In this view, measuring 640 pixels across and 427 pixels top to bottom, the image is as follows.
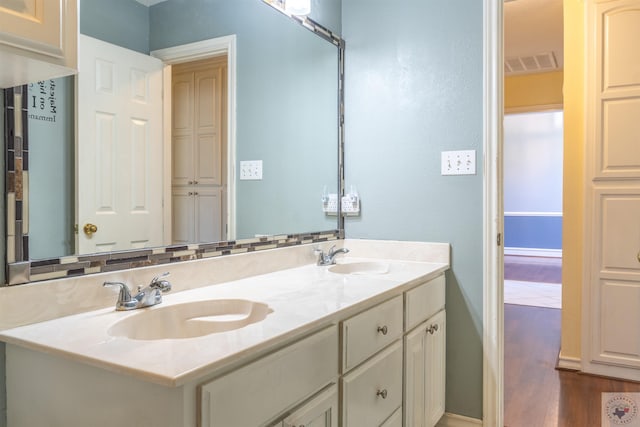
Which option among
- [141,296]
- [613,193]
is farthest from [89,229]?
[613,193]

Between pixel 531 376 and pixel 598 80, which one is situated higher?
pixel 598 80

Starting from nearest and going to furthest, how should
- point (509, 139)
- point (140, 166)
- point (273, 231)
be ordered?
point (140, 166) < point (273, 231) < point (509, 139)

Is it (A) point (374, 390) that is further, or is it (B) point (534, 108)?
(B) point (534, 108)

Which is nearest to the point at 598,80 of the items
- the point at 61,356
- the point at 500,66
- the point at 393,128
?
the point at 500,66

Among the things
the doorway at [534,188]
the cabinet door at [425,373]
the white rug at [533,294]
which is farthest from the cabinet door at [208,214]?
the doorway at [534,188]

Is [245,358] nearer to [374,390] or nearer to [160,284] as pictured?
[160,284]

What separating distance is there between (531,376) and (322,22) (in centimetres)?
229

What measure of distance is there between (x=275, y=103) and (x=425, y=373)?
4.15 ft

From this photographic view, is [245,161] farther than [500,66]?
No

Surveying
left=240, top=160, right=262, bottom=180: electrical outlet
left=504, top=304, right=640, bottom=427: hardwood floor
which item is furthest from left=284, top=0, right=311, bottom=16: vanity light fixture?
left=504, top=304, right=640, bottom=427: hardwood floor

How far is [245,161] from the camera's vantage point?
1815mm

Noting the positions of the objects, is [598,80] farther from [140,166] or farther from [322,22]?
[140,166]

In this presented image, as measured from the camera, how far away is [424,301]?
180 centimetres

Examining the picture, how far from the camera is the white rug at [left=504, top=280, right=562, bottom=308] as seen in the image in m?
4.57
